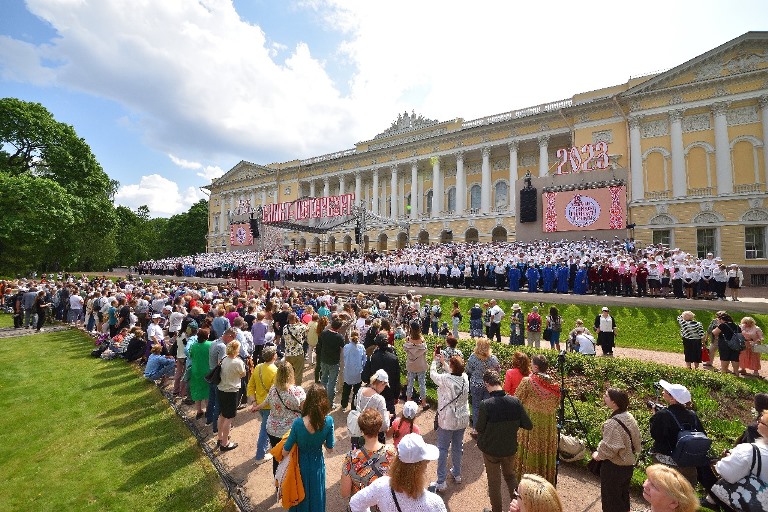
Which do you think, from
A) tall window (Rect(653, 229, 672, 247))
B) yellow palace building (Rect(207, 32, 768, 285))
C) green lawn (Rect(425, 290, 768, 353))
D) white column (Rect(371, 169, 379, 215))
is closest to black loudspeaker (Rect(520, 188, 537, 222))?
yellow palace building (Rect(207, 32, 768, 285))

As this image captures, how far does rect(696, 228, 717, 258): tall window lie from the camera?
27.6m

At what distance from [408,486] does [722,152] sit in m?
36.5

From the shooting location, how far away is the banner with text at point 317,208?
120ft

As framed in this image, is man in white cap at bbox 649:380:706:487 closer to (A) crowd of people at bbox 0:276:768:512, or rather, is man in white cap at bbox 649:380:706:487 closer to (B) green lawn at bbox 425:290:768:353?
(A) crowd of people at bbox 0:276:768:512

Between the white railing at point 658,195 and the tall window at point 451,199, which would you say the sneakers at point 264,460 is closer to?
the white railing at point 658,195

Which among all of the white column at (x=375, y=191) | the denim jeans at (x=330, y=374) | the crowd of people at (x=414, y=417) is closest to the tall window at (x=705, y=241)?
the crowd of people at (x=414, y=417)

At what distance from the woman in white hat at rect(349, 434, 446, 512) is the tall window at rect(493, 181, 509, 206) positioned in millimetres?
40102

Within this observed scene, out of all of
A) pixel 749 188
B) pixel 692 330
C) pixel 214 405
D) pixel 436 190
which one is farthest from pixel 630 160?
pixel 214 405

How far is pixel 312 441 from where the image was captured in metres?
3.56

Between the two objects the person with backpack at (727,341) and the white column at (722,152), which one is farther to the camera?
the white column at (722,152)

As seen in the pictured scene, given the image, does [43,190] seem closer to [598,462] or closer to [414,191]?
[598,462]

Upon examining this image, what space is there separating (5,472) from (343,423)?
17.1ft

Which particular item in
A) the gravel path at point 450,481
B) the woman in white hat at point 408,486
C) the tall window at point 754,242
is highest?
the tall window at point 754,242

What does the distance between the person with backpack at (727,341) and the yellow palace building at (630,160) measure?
1549 centimetres
